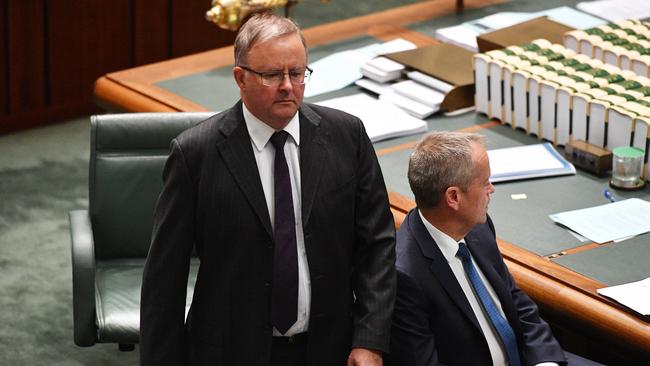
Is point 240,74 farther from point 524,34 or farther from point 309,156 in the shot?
point 524,34

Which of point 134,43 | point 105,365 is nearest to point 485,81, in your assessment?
point 105,365

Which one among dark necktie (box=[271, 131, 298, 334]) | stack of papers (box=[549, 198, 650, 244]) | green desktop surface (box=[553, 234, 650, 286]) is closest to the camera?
dark necktie (box=[271, 131, 298, 334])

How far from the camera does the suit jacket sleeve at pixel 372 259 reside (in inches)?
110

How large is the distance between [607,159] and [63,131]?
3.14 metres

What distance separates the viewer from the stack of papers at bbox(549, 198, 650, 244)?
3.61m

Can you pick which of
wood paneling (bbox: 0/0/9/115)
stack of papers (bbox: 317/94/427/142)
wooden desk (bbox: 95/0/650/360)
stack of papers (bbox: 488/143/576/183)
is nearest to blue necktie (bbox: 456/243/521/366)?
wooden desk (bbox: 95/0/650/360)

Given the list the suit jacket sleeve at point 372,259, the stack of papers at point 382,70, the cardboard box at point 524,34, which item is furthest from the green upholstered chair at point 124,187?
the cardboard box at point 524,34

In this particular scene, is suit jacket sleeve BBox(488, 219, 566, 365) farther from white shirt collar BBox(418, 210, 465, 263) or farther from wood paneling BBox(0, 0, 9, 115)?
wood paneling BBox(0, 0, 9, 115)

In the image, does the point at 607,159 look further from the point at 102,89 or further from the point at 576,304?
the point at 102,89

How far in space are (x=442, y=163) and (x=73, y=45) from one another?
3708 mm

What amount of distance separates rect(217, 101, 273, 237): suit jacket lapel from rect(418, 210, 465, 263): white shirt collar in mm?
495

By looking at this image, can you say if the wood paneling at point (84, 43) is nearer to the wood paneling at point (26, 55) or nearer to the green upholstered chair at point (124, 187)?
the wood paneling at point (26, 55)

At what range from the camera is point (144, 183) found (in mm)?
3936

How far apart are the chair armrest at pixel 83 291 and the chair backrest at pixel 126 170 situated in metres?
0.23
